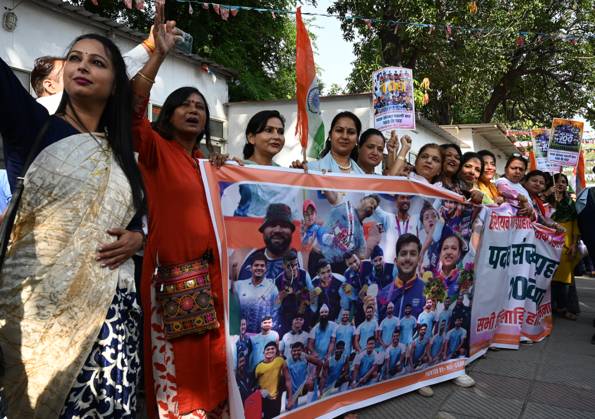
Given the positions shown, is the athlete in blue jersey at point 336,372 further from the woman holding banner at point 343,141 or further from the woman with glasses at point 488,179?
the woman with glasses at point 488,179

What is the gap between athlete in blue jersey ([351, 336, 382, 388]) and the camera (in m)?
2.79

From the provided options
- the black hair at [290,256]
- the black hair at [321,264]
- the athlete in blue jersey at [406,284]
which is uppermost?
the black hair at [290,256]

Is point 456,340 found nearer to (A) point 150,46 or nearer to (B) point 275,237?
(B) point 275,237

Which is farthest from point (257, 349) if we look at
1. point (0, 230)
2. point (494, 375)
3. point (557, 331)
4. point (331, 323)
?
point (557, 331)

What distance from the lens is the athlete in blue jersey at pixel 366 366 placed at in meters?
2.79

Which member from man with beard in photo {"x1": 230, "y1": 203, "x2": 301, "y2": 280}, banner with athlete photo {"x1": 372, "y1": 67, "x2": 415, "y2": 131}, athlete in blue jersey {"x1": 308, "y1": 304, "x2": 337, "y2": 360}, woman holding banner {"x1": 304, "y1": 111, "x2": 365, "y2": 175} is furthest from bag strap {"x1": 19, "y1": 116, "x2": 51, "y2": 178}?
banner with athlete photo {"x1": 372, "y1": 67, "x2": 415, "y2": 131}

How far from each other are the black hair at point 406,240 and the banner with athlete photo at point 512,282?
1.05m

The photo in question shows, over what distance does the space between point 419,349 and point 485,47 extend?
12507mm

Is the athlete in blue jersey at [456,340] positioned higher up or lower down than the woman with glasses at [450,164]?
lower down

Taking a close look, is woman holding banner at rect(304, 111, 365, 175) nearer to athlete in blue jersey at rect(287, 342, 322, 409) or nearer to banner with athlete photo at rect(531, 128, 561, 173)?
athlete in blue jersey at rect(287, 342, 322, 409)

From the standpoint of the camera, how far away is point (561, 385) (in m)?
3.52

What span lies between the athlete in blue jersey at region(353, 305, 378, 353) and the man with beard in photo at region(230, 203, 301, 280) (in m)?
0.69

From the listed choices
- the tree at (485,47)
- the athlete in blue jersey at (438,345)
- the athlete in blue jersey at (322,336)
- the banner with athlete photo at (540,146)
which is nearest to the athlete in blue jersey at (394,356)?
the athlete in blue jersey at (438,345)

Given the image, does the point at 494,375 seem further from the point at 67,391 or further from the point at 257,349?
the point at 67,391
